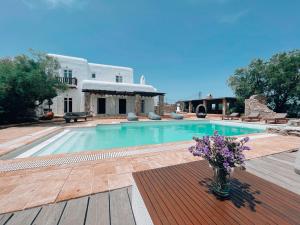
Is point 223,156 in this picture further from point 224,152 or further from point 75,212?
point 75,212

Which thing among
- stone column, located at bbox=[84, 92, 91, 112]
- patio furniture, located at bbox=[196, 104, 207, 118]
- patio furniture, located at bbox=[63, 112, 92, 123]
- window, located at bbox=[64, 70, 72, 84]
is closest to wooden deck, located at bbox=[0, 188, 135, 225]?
patio furniture, located at bbox=[63, 112, 92, 123]

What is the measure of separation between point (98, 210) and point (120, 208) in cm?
29

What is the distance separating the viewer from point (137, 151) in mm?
4809

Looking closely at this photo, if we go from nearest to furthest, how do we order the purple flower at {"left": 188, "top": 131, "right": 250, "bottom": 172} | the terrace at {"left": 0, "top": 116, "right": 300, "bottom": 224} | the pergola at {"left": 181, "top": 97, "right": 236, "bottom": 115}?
1. the purple flower at {"left": 188, "top": 131, "right": 250, "bottom": 172}
2. the terrace at {"left": 0, "top": 116, "right": 300, "bottom": 224}
3. the pergola at {"left": 181, "top": 97, "right": 236, "bottom": 115}

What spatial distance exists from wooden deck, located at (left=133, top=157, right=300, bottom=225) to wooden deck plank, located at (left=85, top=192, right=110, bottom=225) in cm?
57

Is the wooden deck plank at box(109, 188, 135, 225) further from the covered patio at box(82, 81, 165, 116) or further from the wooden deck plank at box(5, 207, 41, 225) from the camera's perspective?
the covered patio at box(82, 81, 165, 116)

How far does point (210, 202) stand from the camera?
4.74 feet

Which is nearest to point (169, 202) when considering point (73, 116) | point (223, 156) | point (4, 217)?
point (223, 156)

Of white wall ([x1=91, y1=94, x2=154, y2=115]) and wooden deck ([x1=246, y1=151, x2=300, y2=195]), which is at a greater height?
white wall ([x1=91, y1=94, x2=154, y2=115])

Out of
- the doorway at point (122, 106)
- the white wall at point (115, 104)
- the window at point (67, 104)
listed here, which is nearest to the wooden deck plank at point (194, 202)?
the white wall at point (115, 104)

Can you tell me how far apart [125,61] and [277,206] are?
→ 89.6 ft

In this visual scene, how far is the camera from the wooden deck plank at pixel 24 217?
179 cm

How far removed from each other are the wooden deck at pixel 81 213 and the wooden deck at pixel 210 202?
0.47 meters

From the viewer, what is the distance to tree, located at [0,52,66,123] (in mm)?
10680
